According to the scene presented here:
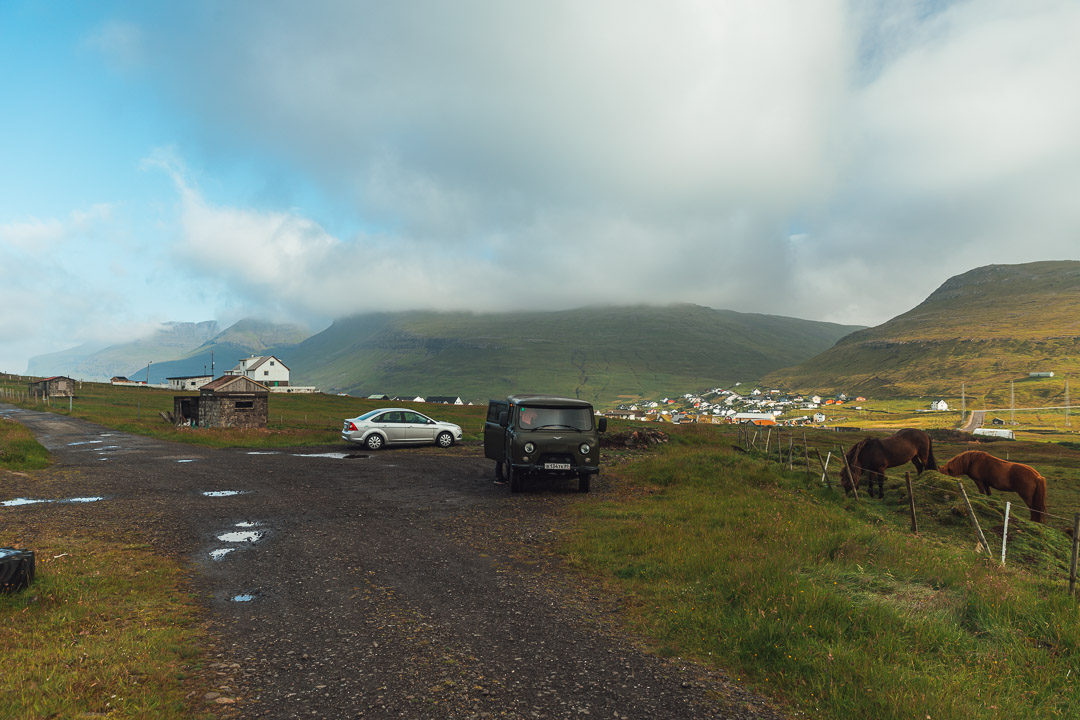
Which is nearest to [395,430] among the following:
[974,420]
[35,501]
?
[35,501]

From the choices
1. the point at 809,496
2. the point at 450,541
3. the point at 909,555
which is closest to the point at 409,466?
the point at 450,541

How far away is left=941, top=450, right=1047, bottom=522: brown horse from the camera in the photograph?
16.2 meters

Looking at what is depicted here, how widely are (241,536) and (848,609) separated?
11280mm

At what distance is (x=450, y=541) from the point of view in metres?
11.4

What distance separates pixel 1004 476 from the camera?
16969 millimetres

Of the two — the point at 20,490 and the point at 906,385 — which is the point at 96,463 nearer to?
the point at 20,490

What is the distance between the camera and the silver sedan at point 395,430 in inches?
1105

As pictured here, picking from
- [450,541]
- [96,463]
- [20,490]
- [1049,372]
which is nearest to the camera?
[450,541]

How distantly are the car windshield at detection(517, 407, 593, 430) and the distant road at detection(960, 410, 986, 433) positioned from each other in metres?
119

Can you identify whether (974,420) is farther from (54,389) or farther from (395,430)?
(54,389)

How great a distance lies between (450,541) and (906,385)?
732 ft

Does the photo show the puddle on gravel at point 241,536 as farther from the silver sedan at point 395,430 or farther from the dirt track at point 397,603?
the silver sedan at point 395,430

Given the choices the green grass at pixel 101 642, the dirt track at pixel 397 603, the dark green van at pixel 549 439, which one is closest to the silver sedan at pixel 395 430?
the dirt track at pixel 397 603

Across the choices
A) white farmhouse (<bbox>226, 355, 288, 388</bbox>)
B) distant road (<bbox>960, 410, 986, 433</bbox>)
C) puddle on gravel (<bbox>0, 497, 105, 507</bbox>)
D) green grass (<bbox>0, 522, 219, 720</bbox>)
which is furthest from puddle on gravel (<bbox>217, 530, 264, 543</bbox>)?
white farmhouse (<bbox>226, 355, 288, 388</bbox>)
